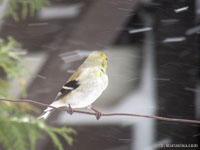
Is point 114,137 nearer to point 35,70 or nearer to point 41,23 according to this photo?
point 35,70

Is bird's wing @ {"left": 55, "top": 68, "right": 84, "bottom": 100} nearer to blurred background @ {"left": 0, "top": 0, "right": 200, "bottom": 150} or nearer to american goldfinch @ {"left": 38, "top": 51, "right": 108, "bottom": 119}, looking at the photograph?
american goldfinch @ {"left": 38, "top": 51, "right": 108, "bottom": 119}

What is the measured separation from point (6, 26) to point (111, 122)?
17.6 inches

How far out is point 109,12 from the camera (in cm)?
100

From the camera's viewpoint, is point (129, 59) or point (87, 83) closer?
point (87, 83)

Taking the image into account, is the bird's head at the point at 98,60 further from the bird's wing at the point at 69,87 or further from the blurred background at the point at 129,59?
the blurred background at the point at 129,59

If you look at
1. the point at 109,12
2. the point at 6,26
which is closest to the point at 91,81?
the point at 109,12

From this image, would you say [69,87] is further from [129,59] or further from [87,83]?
[129,59]

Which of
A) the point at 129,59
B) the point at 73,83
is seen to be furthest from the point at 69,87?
the point at 129,59

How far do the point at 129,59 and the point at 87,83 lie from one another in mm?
667

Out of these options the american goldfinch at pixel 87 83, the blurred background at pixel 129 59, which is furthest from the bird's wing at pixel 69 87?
the blurred background at pixel 129 59

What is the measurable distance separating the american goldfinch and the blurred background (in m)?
0.43

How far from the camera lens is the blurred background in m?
0.97

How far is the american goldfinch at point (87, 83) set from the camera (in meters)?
0.47

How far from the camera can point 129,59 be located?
1128 mm
